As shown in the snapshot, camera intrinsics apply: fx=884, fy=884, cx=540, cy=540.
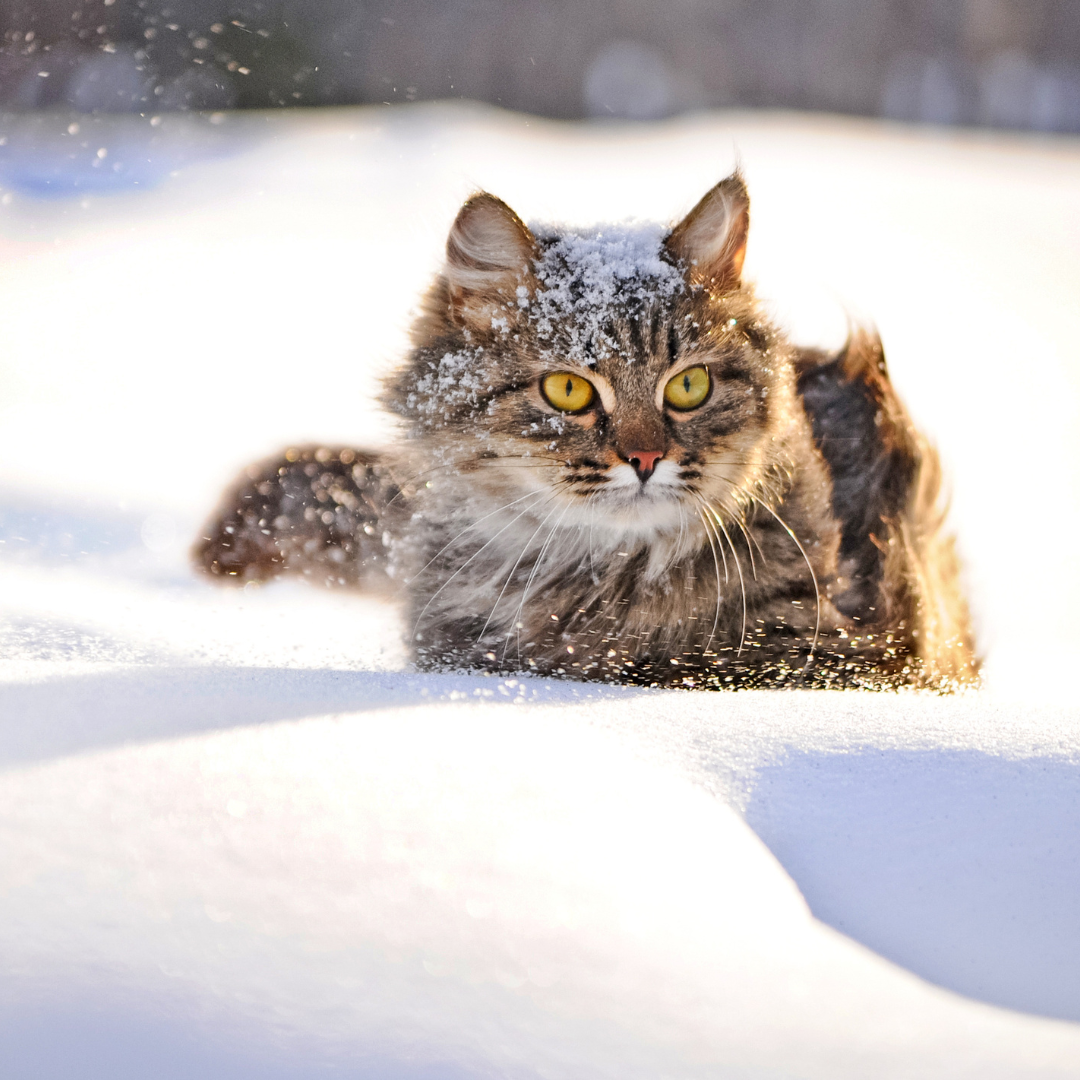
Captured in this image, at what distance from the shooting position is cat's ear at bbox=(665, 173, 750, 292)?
1.19m

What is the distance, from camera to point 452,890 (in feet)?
1.87

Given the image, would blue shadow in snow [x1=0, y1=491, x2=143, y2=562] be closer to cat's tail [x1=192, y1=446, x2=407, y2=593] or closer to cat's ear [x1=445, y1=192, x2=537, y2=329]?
cat's tail [x1=192, y1=446, x2=407, y2=593]

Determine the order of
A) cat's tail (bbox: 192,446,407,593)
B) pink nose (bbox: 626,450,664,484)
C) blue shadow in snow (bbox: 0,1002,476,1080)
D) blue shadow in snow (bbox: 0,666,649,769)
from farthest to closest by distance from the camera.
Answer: cat's tail (bbox: 192,446,407,593) → pink nose (bbox: 626,450,664,484) → blue shadow in snow (bbox: 0,666,649,769) → blue shadow in snow (bbox: 0,1002,476,1080)

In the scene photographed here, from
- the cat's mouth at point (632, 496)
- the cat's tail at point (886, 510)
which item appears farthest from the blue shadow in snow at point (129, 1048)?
the cat's tail at point (886, 510)

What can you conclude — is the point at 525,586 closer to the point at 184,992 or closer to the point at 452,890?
the point at 452,890

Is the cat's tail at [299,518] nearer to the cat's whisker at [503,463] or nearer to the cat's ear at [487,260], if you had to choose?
the cat's whisker at [503,463]

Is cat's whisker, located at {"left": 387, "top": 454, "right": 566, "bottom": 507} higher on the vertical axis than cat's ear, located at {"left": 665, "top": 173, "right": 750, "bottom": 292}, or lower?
lower

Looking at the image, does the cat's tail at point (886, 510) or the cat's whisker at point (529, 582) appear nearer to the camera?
the cat's whisker at point (529, 582)

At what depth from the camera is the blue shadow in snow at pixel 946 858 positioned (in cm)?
55

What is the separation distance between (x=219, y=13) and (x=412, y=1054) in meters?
1.59

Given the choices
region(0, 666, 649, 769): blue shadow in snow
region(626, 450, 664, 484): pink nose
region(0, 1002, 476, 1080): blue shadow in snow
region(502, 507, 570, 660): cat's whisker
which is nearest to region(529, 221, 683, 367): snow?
region(626, 450, 664, 484): pink nose

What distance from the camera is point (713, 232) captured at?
121 cm

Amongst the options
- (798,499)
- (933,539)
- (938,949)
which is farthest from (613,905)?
(933,539)

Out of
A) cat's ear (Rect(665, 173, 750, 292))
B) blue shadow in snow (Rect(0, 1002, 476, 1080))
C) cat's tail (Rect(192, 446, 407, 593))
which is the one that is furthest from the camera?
cat's tail (Rect(192, 446, 407, 593))
